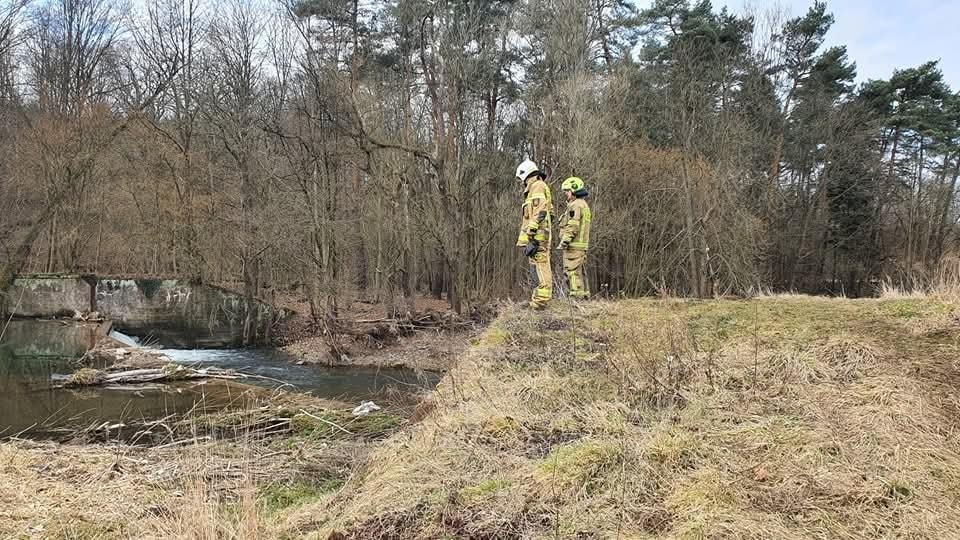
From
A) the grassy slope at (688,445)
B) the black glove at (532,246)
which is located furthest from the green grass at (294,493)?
the black glove at (532,246)

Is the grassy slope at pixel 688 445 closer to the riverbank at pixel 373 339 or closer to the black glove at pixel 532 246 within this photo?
the black glove at pixel 532 246

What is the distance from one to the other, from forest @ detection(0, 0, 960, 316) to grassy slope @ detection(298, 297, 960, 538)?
14.9m

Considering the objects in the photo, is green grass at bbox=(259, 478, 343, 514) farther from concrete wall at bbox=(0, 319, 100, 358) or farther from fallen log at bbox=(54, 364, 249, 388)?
concrete wall at bbox=(0, 319, 100, 358)

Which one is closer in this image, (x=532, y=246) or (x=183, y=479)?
(x=183, y=479)

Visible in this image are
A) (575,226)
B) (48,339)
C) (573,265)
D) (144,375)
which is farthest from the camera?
(48,339)

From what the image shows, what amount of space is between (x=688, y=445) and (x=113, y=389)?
43.8ft

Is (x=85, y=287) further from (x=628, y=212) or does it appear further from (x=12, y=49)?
(x=628, y=212)

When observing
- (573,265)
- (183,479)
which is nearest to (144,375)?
(183,479)

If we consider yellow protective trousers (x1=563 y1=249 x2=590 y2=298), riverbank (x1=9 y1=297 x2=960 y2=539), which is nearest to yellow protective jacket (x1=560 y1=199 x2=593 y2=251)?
yellow protective trousers (x1=563 y1=249 x2=590 y2=298)

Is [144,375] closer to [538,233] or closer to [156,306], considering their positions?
[156,306]

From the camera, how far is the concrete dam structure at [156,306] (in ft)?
70.2

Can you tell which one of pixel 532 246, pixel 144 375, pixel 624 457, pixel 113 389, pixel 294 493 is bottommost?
pixel 113 389

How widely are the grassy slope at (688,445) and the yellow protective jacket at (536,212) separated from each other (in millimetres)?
3131

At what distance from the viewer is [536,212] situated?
9141mm
